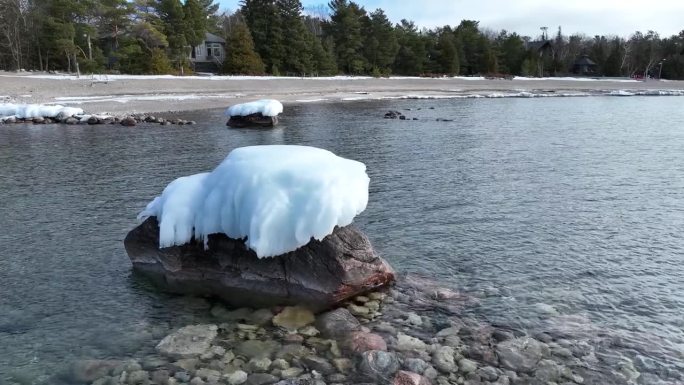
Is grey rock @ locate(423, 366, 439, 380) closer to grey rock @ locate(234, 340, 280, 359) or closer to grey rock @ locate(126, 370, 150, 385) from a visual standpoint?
grey rock @ locate(234, 340, 280, 359)

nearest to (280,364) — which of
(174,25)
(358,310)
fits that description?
(358,310)

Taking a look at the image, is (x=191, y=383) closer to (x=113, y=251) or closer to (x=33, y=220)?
(x=113, y=251)

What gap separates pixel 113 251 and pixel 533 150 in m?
15.9

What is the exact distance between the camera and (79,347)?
19.7ft

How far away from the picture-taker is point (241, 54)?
60562 mm

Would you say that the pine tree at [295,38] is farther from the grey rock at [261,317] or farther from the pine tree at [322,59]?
the grey rock at [261,317]

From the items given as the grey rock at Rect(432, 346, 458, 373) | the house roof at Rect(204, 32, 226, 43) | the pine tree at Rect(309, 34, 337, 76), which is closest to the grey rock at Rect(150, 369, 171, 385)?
the grey rock at Rect(432, 346, 458, 373)

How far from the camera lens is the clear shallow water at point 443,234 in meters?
6.43

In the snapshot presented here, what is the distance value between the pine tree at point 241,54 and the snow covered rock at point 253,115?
3445 centimetres

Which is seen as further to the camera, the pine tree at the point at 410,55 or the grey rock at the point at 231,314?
the pine tree at the point at 410,55

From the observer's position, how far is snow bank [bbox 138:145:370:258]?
6816 millimetres

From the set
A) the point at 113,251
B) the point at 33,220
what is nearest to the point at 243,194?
the point at 113,251

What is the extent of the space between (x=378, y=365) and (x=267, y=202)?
258 centimetres

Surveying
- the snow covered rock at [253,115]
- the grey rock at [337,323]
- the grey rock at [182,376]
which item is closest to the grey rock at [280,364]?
the grey rock at [337,323]
